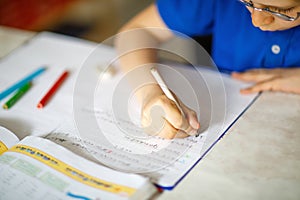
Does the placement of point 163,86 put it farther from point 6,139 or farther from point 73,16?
point 73,16

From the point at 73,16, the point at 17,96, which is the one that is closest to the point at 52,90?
the point at 17,96

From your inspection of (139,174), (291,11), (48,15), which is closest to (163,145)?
(139,174)

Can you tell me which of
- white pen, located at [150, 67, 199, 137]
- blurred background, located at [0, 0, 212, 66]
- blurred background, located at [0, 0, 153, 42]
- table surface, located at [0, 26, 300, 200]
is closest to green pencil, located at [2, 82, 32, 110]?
white pen, located at [150, 67, 199, 137]

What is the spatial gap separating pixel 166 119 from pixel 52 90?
0.92ft

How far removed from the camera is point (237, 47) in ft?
3.05

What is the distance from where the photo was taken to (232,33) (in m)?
0.93

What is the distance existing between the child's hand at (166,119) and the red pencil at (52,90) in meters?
0.21

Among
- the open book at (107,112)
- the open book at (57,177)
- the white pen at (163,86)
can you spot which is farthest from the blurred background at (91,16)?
the open book at (57,177)

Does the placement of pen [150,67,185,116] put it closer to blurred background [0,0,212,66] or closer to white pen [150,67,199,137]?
white pen [150,67,199,137]

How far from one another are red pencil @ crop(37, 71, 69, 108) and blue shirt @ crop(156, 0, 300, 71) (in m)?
0.27

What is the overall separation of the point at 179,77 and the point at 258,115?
0.65ft

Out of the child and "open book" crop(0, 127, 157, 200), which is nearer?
"open book" crop(0, 127, 157, 200)

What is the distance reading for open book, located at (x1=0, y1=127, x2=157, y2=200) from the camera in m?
0.59

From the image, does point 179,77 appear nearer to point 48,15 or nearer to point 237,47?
point 237,47
